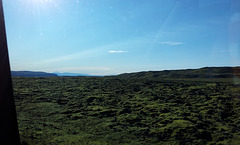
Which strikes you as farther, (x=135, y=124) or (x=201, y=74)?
(x=201, y=74)

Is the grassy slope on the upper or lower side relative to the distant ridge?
lower

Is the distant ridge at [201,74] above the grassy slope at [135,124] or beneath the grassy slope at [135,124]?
above

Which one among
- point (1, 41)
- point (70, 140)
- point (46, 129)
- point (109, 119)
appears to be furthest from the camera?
point (109, 119)

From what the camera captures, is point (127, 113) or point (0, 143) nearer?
point (0, 143)

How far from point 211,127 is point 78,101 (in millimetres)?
23514

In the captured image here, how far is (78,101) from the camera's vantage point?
31.4 metres

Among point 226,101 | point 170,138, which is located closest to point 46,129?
point 170,138

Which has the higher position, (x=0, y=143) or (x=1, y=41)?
(x=1, y=41)

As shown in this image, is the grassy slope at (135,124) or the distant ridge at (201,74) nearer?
the grassy slope at (135,124)

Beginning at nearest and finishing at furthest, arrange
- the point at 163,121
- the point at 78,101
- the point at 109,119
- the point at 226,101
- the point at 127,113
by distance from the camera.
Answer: the point at 163,121 < the point at 109,119 < the point at 127,113 < the point at 226,101 < the point at 78,101

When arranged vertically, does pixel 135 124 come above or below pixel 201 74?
below

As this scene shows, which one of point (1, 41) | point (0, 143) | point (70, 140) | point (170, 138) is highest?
point (1, 41)

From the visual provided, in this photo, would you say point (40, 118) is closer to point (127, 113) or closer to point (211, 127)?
point (127, 113)

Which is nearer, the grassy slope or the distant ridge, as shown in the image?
the grassy slope
